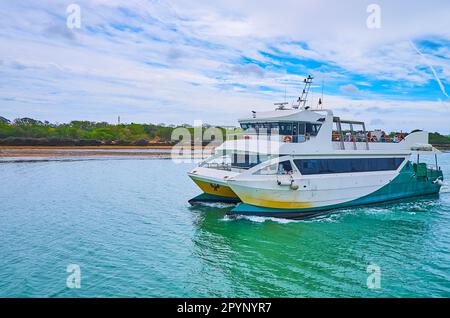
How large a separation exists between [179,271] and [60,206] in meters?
12.4

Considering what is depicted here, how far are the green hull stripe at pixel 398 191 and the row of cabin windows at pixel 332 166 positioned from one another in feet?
4.03

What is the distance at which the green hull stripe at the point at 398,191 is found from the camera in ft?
61.7

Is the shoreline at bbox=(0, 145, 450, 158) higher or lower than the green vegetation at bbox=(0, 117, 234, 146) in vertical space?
lower

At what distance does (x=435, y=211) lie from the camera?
883 inches

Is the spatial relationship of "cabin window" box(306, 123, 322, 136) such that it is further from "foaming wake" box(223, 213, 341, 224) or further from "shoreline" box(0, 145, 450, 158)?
"shoreline" box(0, 145, 450, 158)

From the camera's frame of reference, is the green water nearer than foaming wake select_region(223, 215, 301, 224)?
Yes

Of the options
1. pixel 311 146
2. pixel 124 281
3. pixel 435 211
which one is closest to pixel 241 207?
pixel 311 146

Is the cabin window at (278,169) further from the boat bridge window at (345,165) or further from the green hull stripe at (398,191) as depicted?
the green hull stripe at (398,191)

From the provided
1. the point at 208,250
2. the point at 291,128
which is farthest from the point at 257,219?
the point at 291,128

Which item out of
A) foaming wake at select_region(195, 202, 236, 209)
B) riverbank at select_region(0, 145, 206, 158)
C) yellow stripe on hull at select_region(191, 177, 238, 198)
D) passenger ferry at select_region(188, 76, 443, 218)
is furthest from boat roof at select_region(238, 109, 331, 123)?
riverbank at select_region(0, 145, 206, 158)

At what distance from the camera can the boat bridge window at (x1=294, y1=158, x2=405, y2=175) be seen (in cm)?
1916

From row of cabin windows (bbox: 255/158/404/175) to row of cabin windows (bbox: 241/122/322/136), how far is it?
72.4 inches

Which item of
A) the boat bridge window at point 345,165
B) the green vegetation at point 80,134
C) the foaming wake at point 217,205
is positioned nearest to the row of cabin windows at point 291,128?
the boat bridge window at point 345,165

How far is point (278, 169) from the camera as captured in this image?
728 inches
